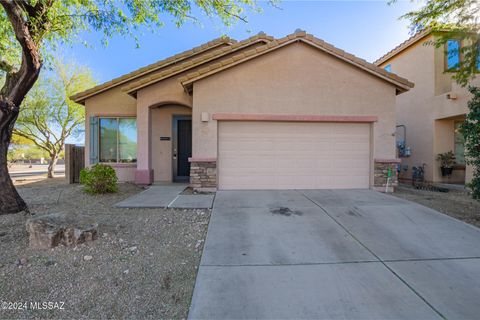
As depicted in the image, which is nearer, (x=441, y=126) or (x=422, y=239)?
(x=422, y=239)

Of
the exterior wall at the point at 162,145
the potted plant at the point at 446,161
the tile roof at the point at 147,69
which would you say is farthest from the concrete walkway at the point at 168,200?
the potted plant at the point at 446,161

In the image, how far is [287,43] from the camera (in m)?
7.66

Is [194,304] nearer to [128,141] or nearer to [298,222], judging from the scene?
[298,222]

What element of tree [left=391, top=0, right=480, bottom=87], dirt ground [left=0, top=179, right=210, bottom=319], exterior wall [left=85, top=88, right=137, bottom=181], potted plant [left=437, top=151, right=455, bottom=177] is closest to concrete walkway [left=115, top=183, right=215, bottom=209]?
dirt ground [left=0, top=179, right=210, bottom=319]

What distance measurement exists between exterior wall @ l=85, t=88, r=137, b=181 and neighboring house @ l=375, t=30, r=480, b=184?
12.1 m

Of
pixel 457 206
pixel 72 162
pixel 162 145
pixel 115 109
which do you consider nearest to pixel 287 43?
pixel 162 145

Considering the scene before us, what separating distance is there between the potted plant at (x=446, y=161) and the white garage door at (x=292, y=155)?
462 centimetres

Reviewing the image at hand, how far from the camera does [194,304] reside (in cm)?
254

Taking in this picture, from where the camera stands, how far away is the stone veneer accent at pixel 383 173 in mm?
7828

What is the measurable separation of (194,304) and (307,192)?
18.0 feet

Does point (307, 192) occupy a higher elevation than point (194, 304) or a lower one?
higher

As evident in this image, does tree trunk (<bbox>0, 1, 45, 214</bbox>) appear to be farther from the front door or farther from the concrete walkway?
the front door

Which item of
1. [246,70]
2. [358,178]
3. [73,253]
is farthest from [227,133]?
[73,253]

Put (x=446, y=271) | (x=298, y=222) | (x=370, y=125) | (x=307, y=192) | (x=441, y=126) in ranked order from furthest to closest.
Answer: (x=441, y=126) < (x=370, y=125) < (x=307, y=192) < (x=298, y=222) < (x=446, y=271)
